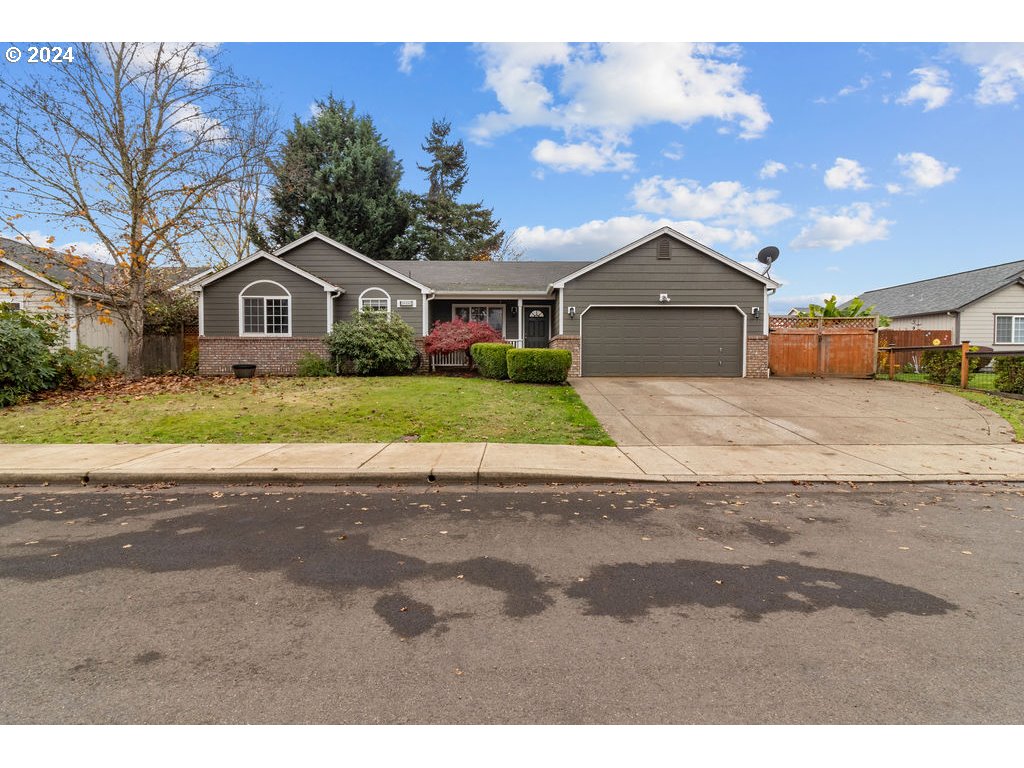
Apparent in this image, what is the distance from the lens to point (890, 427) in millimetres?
9234

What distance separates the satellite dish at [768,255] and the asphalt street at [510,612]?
1539 cm

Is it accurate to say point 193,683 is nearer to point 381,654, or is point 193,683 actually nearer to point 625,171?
point 381,654

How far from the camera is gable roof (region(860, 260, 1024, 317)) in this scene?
23.9 metres

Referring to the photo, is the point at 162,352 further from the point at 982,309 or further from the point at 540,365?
the point at 982,309

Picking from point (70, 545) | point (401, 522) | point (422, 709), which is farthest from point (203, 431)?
point (422, 709)

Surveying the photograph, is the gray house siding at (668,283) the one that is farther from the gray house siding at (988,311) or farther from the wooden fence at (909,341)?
the gray house siding at (988,311)

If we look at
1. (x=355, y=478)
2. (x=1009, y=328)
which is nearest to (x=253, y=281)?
(x=355, y=478)

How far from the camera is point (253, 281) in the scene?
58.7 ft

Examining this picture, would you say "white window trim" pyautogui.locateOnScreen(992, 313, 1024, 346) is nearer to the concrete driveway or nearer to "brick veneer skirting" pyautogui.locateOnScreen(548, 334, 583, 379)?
the concrete driveway

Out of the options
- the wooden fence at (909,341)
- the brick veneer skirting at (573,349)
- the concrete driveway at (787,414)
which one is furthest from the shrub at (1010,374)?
the brick veneer skirting at (573,349)

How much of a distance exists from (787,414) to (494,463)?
273 inches

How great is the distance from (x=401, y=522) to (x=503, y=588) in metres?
1.63

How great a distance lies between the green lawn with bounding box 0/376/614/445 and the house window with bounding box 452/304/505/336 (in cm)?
757

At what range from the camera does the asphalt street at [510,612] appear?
7.41ft
